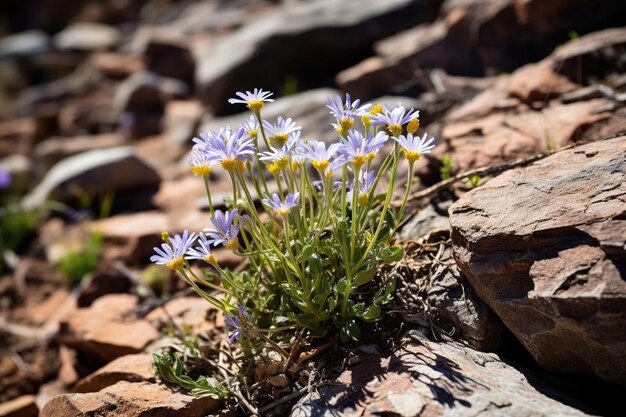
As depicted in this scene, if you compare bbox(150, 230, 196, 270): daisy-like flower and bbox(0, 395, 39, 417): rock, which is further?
bbox(0, 395, 39, 417): rock

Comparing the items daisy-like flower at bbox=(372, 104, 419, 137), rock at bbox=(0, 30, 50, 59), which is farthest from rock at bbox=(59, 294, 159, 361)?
rock at bbox=(0, 30, 50, 59)

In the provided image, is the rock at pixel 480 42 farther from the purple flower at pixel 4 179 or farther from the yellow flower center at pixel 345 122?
the purple flower at pixel 4 179

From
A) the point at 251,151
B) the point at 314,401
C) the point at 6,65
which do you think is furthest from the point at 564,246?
the point at 6,65

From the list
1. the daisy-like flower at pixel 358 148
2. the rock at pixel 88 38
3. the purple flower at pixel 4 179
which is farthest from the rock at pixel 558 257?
the rock at pixel 88 38

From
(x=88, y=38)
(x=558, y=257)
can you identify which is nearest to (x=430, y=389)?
(x=558, y=257)

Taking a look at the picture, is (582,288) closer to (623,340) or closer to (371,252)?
(623,340)

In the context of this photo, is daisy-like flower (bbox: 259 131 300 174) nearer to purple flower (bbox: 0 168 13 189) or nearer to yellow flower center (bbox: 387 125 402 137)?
yellow flower center (bbox: 387 125 402 137)

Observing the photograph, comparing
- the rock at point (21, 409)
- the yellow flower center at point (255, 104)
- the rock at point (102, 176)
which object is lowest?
the rock at point (21, 409)
